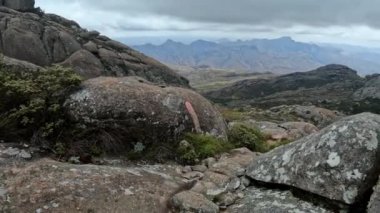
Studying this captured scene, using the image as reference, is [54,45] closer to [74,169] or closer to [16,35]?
[16,35]

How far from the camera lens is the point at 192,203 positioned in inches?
400

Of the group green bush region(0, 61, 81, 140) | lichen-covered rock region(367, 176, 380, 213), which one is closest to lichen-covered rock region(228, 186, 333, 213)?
lichen-covered rock region(367, 176, 380, 213)

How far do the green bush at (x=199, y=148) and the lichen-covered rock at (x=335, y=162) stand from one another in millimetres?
2590

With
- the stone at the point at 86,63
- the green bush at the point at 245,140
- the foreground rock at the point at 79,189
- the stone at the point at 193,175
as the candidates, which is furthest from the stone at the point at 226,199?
the stone at the point at 86,63

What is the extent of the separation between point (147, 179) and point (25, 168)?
9.73ft

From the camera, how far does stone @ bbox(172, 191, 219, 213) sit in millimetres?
10016

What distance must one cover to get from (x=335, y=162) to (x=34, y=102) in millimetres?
8677

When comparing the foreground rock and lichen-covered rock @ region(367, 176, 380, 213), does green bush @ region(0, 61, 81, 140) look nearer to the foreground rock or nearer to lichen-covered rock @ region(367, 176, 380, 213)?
the foreground rock

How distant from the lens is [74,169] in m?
11.0

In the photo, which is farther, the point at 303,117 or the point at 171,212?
the point at 303,117

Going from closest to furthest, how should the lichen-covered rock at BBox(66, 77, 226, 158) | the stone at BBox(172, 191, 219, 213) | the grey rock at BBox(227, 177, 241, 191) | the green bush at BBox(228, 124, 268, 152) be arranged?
the stone at BBox(172, 191, 219, 213) → the grey rock at BBox(227, 177, 241, 191) → the lichen-covered rock at BBox(66, 77, 226, 158) → the green bush at BBox(228, 124, 268, 152)

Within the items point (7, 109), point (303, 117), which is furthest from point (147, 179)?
point (303, 117)

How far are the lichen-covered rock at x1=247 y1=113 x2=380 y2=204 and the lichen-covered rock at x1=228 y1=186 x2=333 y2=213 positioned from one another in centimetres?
30

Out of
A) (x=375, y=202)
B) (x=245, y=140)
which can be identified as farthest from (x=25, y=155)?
(x=375, y=202)
